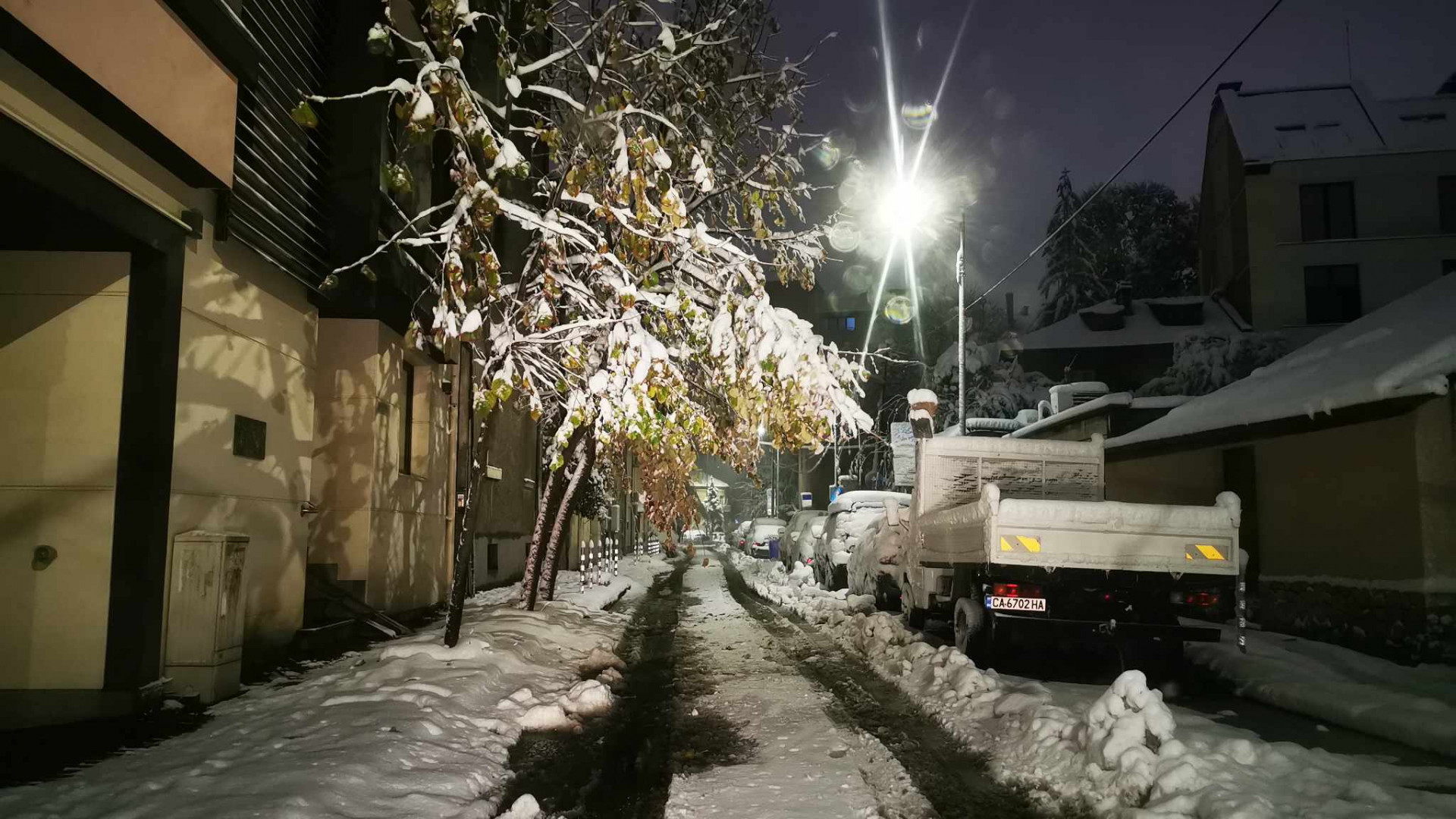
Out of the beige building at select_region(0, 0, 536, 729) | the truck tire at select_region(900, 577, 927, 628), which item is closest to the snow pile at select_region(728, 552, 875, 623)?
the truck tire at select_region(900, 577, 927, 628)

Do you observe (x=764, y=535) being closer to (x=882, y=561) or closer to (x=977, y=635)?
(x=882, y=561)

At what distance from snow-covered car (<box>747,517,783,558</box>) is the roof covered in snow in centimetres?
2245

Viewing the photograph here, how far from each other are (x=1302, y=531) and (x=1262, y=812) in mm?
10370

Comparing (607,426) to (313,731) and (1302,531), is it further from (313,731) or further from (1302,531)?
(1302,531)

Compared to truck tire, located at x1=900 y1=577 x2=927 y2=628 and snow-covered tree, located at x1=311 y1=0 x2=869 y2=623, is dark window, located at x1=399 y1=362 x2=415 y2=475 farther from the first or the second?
truck tire, located at x1=900 y1=577 x2=927 y2=628

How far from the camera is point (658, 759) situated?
6406 mm

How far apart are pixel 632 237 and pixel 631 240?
0.16ft

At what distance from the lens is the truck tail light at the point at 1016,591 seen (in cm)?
929

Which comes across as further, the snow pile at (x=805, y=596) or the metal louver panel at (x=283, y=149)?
the snow pile at (x=805, y=596)

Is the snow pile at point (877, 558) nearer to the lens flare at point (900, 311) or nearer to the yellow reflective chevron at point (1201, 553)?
the yellow reflective chevron at point (1201, 553)

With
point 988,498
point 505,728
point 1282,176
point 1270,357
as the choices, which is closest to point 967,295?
point 1282,176

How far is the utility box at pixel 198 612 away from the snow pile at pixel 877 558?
9360mm

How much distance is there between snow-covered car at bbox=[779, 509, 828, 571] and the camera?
2430 cm

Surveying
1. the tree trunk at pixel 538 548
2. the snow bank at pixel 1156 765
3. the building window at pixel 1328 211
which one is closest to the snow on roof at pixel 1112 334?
the building window at pixel 1328 211
